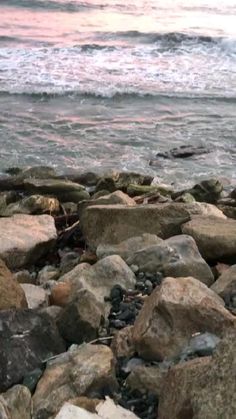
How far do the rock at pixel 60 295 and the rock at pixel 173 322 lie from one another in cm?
91

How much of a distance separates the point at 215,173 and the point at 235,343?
724cm

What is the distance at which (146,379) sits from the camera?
3.43m

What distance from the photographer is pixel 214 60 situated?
19172mm

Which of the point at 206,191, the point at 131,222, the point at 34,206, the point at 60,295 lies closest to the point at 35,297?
the point at 60,295

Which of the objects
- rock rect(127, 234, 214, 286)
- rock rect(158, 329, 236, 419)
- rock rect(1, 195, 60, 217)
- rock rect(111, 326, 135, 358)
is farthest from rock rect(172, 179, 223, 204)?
rock rect(158, 329, 236, 419)

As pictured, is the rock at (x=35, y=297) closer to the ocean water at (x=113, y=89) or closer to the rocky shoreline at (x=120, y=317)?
the rocky shoreline at (x=120, y=317)

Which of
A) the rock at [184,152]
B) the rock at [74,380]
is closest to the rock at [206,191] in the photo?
the rock at [184,152]

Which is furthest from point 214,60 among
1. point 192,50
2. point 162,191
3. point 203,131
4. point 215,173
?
point 162,191

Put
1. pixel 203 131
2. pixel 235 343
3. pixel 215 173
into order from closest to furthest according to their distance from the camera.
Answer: pixel 235 343
pixel 215 173
pixel 203 131

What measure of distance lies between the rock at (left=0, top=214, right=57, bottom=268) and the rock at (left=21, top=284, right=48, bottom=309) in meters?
0.84

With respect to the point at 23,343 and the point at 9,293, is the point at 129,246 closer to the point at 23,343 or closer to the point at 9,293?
the point at 9,293

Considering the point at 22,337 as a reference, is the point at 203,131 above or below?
below

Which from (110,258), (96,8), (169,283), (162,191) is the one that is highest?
(169,283)

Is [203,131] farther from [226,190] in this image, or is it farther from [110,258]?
[110,258]
